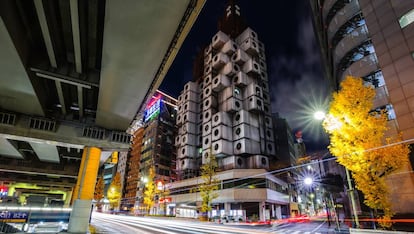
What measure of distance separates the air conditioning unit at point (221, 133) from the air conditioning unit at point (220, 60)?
19626 millimetres

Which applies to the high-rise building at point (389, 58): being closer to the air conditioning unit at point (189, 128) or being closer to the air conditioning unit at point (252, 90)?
the air conditioning unit at point (252, 90)

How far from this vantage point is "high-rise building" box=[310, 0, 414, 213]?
18250 mm

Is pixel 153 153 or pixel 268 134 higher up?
pixel 268 134

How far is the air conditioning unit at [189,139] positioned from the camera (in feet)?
204

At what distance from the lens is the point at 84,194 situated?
44.2ft

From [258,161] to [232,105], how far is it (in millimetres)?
15657

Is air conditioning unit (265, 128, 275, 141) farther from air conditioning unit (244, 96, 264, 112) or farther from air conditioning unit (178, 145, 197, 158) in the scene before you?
air conditioning unit (178, 145, 197, 158)

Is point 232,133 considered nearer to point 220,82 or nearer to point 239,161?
point 239,161

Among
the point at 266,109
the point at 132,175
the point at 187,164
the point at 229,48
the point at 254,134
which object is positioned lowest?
the point at 132,175

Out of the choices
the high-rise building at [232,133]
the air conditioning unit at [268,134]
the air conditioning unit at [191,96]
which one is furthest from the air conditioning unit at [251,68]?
the air conditioning unit at [191,96]

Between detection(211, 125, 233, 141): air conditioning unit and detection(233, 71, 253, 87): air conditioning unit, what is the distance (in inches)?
509

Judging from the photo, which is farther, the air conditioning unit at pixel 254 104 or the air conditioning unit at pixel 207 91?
the air conditioning unit at pixel 207 91

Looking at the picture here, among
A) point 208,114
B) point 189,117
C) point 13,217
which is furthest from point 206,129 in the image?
point 13,217

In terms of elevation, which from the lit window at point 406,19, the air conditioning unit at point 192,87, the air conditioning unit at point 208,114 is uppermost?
the air conditioning unit at point 192,87
